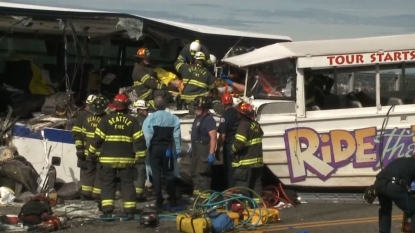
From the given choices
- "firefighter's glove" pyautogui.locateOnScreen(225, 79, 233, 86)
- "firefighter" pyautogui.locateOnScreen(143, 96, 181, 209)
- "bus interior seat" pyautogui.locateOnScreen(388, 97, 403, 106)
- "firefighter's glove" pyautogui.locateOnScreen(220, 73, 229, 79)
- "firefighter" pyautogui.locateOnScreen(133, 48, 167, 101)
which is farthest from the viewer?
"firefighter's glove" pyautogui.locateOnScreen(220, 73, 229, 79)

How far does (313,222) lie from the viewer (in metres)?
12.6

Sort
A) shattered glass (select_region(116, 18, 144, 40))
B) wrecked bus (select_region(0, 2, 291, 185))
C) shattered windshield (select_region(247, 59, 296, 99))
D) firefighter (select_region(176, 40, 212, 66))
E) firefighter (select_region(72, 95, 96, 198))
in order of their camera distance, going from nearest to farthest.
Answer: firefighter (select_region(72, 95, 96, 198)) < shattered windshield (select_region(247, 59, 296, 99)) < wrecked bus (select_region(0, 2, 291, 185)) < shattered glass (select_region(116, 18, 144, 40)) < firefighter (select_region(176, 40, 212, 66))

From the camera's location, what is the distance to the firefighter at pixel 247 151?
43.4 ft

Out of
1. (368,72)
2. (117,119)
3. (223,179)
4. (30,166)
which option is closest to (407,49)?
(368,72)

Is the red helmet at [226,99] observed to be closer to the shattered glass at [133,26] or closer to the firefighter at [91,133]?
the firefighter at [91,133]

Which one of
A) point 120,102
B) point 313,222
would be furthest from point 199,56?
point 313,222

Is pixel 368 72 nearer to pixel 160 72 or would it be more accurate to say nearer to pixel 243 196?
pixel 243 196

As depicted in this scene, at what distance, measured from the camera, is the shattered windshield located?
574 inches

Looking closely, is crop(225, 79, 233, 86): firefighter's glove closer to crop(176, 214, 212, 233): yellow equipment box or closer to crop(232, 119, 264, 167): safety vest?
crop(232, 119, 264, 167): safety vest

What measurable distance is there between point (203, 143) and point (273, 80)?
2077 mm

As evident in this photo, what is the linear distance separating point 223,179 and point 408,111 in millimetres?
3391

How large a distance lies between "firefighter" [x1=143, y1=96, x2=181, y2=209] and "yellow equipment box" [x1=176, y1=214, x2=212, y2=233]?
79.4 inches

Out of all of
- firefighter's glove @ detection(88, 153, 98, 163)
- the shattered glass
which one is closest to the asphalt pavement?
firefighter's glove @ detection(88, 153, 98, 163)

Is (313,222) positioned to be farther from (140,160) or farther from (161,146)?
(140,160)
